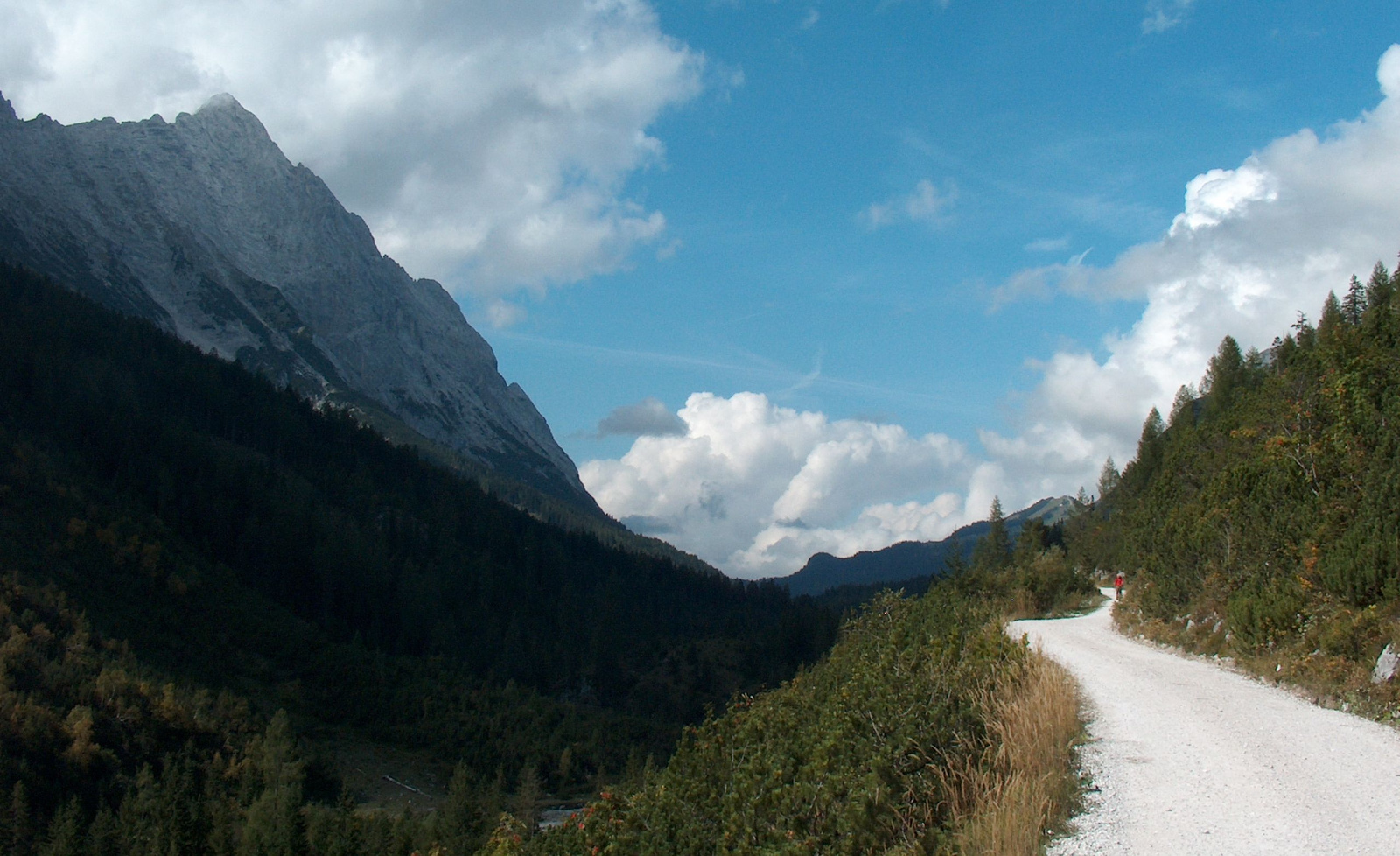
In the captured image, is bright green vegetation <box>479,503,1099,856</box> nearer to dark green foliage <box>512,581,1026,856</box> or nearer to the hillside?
dark green foliage <box>512,581,1026,856</box>

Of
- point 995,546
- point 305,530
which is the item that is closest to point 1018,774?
point 995,546

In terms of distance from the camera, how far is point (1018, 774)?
24.0 ft

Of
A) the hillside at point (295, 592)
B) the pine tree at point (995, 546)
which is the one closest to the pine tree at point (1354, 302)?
the pine tree at point (995, 546)

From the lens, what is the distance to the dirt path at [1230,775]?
6.56m

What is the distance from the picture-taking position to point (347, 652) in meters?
127

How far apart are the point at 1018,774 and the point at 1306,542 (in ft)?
36.3

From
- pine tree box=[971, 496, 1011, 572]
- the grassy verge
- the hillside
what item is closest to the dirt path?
the grassy verge

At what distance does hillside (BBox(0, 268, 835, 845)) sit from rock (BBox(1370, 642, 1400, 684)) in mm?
73291

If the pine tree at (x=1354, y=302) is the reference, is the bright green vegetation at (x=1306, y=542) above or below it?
below

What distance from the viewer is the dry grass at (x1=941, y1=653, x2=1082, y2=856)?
661cm

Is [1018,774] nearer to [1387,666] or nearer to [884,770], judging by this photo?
[884,770]

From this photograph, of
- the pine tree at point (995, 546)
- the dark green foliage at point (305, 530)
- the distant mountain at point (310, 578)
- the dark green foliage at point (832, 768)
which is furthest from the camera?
the dark green foliage at point (305, 530)

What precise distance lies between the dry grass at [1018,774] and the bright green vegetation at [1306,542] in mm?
4774

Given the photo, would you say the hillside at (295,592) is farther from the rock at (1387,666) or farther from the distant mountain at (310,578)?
the rock at (1387,666)
